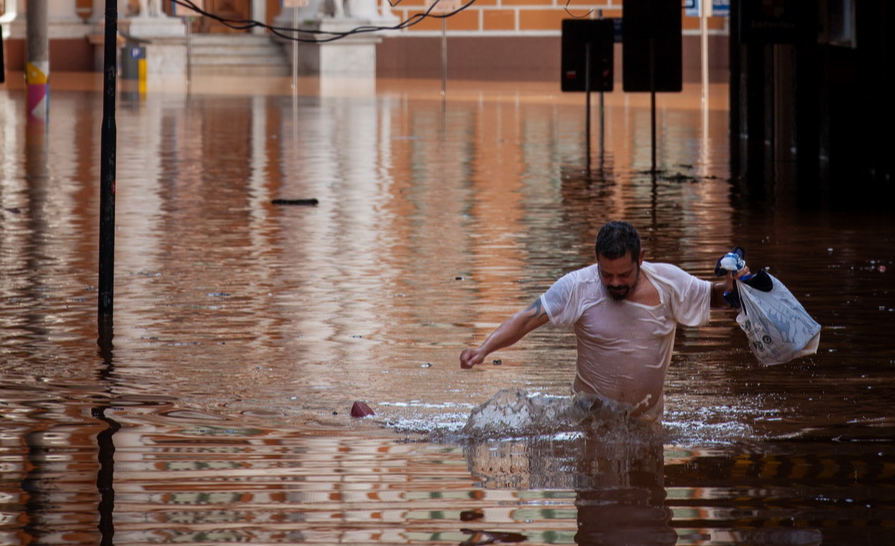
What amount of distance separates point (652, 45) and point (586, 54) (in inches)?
87.9

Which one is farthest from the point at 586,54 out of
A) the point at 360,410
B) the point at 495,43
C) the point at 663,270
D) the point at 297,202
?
the point at 495,43

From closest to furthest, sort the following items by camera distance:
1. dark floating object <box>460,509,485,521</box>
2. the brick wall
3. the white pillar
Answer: dark floating object <box>460,509,485,521</box>, the brick wall, the white pillar

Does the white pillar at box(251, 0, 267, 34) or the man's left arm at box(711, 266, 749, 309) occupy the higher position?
the white pillar at box(251, 0, 267, 34)

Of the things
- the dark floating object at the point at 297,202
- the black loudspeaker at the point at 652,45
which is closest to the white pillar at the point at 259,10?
the black loudspeaker at the point at 652,45

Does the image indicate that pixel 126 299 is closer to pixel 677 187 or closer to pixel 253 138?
pixel 677 187

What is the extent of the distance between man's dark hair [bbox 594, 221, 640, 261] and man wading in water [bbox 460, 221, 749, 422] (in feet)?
0.36

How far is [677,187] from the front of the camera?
2038 centimetres

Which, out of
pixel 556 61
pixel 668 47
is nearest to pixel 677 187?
pixel 668 47

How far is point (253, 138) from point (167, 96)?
1584 centimetres

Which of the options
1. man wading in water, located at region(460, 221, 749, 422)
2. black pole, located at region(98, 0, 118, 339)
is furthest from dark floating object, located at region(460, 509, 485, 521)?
black pole, located at region(98, 0, 118, 339)

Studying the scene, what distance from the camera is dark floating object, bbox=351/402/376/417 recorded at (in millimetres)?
8102

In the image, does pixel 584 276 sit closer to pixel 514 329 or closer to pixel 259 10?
pixel 514 329

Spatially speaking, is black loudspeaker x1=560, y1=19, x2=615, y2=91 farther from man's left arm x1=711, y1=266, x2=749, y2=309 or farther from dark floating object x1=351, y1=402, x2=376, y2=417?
man's left arm x1=711, y1=266, x2=749, y2=309

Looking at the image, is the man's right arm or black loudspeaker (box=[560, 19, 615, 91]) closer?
the man's right arm
